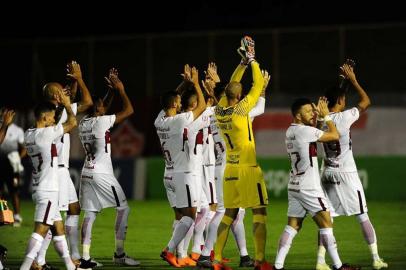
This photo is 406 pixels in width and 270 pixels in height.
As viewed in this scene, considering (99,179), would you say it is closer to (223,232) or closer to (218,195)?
(218,195)

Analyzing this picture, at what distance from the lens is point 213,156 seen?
14.9 m

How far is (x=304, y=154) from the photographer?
12.5 m

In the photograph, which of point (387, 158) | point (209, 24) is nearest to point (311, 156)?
point (387, 158)

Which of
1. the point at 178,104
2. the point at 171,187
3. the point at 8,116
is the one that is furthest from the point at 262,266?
the point at 8,116

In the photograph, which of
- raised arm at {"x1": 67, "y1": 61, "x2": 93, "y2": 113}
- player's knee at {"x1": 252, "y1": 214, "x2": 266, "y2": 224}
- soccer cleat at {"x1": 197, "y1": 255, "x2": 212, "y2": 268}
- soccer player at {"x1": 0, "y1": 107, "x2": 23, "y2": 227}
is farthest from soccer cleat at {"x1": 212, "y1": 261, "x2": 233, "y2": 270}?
soccer player at {"x1": 0, "y1": 107, "x2": 23, "y2": 227}

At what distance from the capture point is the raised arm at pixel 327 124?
12.4 m

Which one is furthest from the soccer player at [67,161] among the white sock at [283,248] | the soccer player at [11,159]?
the soccer player at [11,159]

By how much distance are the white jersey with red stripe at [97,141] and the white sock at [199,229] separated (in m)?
1.43

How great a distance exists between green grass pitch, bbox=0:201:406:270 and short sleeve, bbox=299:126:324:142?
6.53 feet

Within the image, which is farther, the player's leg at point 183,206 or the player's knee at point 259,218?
the player's leg at point 183,206

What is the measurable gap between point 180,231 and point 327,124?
248cm

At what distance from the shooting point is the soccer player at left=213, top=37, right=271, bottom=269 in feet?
41.9

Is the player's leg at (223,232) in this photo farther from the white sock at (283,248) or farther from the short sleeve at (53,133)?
the short sleeve at (53,133)

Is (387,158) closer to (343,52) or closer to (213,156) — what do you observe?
(343,52)
